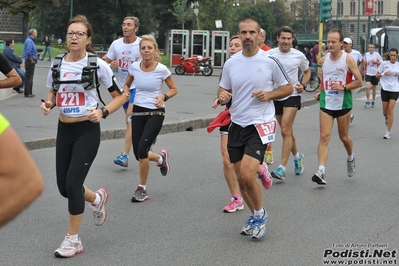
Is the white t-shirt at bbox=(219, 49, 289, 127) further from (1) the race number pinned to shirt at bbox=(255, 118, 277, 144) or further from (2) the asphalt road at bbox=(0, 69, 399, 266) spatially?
(2) the asphalt road at bbox=(0, 69, 399, 266)

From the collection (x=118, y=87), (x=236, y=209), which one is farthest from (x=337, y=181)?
(x=118, y=87)

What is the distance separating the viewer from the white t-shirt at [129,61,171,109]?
27.9ft

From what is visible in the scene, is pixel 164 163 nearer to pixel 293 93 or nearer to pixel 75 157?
pixel 293 93

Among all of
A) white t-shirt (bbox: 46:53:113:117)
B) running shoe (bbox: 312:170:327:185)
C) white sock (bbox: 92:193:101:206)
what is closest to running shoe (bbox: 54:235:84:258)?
white sock (bbox: 92:193:101:206)

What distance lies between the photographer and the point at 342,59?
31.3 feet

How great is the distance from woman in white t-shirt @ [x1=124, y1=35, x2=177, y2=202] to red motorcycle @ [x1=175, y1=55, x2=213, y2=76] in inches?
1285

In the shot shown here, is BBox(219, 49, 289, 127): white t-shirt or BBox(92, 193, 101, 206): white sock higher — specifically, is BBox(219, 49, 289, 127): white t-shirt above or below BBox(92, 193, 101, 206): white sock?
above

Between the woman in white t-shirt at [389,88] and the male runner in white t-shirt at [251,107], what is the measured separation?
865 cm

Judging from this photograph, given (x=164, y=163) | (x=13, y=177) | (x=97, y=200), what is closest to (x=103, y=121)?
(x=164, y=163)

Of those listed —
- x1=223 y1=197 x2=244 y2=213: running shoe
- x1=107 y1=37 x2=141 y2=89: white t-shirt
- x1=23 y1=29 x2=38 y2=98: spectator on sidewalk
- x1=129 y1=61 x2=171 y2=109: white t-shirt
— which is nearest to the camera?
x1=223 y1=197 x2=244 y2=213: running shoe

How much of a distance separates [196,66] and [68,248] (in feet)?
118

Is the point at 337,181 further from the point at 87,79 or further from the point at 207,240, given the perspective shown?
the point at 87,79

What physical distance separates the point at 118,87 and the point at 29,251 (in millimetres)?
1530

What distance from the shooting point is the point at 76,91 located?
6.36m
